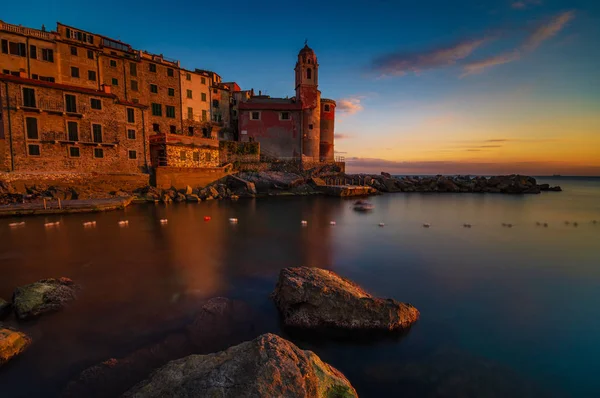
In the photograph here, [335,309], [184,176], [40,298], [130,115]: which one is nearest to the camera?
[335,309]

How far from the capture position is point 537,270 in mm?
12914

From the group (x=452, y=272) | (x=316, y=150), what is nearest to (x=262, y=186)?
(x=316, y=150)

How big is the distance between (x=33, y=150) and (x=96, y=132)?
17.9ft

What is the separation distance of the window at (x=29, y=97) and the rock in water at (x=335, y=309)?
3276 centimetres

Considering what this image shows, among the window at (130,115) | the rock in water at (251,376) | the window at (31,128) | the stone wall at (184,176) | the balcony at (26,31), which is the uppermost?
the balcony at (26,31)

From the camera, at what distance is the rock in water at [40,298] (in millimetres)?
7543

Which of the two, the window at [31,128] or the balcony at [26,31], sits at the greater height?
the balcony at [26,31]

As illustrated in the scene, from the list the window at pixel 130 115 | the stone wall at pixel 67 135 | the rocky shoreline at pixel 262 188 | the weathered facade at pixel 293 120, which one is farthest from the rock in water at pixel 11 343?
the weathered facade at pixel 293 120

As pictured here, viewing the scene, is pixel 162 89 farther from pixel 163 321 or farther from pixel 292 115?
pixel 163 321

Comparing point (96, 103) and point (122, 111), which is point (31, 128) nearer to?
point (96, 103)

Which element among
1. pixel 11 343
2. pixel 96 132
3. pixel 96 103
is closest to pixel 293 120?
pixel 96 103

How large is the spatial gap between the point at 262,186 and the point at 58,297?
1257 inches

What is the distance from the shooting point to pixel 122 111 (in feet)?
104

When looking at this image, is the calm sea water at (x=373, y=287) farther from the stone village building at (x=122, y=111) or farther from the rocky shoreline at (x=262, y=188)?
the stone village building at (x=122, y=111)
